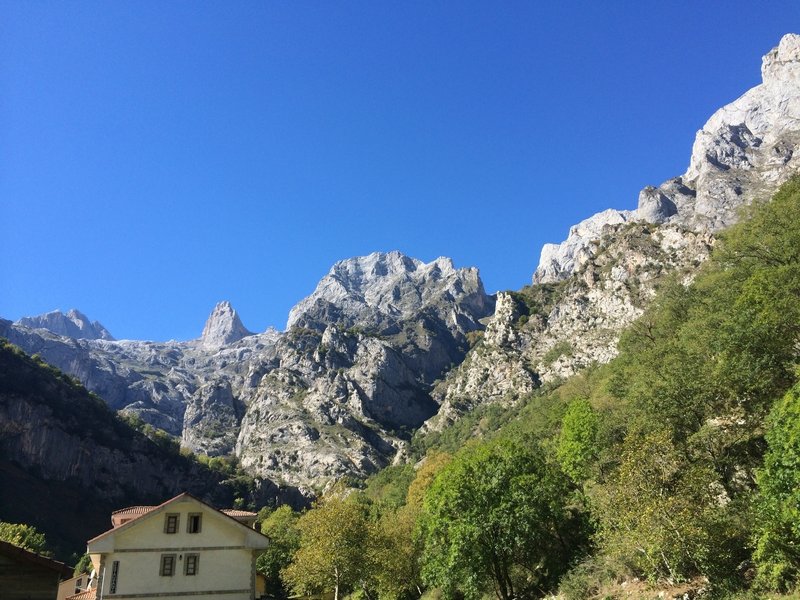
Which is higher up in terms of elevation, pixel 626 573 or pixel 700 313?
pixel 700 313

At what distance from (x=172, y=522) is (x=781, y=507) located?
36.2 meters

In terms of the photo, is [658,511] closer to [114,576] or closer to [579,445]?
[579,445]

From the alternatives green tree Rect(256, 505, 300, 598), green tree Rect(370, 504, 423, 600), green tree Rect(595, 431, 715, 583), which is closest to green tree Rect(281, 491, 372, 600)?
green tree Rect(370, 504, 423, 600)

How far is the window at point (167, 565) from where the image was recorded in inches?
1406

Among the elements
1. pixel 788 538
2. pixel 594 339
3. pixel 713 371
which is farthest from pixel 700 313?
pixel 594 339

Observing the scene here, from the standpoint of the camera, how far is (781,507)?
22172mm

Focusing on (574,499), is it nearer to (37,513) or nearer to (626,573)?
(626,573)

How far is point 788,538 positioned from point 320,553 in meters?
36.8

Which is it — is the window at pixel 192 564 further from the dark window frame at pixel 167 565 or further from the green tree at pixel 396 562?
the green tree at pixel 396 562

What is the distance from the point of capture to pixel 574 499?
4419 centimetres

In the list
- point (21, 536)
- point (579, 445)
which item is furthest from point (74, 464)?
point (579, 445)

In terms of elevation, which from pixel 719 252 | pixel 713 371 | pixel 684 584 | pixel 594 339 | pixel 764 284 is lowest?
pixel 684 584

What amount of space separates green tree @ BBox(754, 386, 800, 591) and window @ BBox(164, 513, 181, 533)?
34667 mm

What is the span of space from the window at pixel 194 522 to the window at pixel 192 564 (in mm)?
1619
